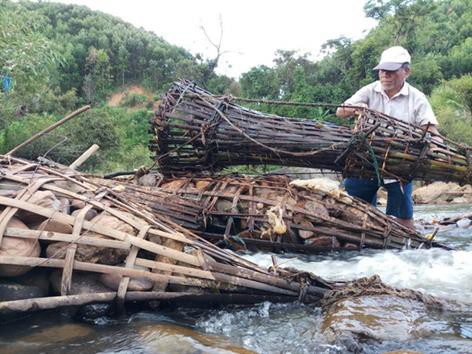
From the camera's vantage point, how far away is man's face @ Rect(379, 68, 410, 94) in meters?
4.20

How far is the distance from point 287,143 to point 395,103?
1.26 m

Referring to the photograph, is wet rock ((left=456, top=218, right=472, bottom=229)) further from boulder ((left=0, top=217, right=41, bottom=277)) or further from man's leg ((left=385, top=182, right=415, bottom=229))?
boulder ((left=0, top=217, right=41, bottom=277))

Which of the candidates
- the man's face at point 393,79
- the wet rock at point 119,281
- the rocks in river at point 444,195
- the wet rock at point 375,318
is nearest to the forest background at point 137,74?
the man's face at point 393,79

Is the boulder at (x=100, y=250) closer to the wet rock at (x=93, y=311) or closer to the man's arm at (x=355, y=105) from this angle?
the wet rock at (x=93, y=311)

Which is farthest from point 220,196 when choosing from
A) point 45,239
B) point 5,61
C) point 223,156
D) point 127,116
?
point 127,116

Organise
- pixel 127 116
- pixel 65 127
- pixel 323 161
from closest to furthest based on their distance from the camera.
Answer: pixel 323 161, pixel 65 127, pixel 127 116

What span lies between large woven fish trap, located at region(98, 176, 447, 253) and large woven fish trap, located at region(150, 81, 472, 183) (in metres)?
0.28

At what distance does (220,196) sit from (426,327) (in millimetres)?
2103

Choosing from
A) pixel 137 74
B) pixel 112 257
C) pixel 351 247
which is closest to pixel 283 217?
pixel 351 247

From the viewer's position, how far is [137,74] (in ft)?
154

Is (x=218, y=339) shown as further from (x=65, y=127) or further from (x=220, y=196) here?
(x=65, y=127)

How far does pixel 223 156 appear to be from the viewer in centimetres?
419

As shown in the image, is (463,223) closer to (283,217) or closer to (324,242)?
(324,242)

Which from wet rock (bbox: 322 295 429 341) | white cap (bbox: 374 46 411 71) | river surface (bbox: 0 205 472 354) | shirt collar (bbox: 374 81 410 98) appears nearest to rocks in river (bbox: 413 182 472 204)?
shirt collar (bbox: 374 81 410 98)
